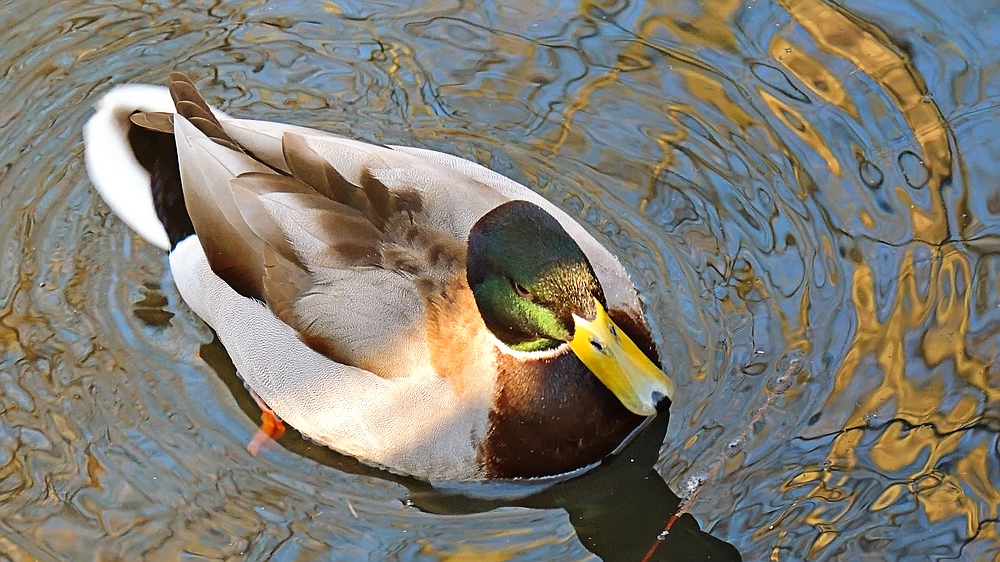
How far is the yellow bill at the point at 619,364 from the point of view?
4008mm

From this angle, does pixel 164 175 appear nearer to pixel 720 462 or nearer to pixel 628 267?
pixel 628 267

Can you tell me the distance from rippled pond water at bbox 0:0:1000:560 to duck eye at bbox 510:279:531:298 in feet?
2.68

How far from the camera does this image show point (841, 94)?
220 inches

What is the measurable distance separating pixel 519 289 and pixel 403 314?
Answer: 0.44 m

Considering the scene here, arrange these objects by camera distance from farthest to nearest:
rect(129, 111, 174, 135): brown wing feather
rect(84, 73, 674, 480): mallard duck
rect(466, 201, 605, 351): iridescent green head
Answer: rect(129, 111, 174, 135): brown wing feather → rect(84, 73, 674, 480): mallard duck → rect(466, 201, 605, 351): iridescent green head

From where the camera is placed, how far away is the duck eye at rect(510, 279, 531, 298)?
13.1 feet

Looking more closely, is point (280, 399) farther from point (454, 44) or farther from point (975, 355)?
point (975, 355)

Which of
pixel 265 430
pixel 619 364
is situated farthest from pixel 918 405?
pixel 265 430

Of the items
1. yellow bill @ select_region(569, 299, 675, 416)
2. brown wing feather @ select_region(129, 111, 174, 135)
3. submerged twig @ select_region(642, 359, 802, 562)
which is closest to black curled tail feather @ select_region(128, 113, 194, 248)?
brown wing feather @ select_region(129, 111, 174, 135)

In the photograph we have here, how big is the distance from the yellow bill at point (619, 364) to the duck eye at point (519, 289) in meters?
0.16

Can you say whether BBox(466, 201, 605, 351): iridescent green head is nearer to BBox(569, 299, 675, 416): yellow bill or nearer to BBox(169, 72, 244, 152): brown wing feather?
BBox(569, 299, 675, 416): yellow bill

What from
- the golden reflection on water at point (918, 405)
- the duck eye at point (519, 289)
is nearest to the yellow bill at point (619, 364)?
the duck eye at point (519, 289)

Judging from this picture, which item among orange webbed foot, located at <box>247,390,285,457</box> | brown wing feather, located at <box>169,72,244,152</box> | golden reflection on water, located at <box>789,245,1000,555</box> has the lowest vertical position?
orange webbed foot, located at <box>247,390,285,457</box>

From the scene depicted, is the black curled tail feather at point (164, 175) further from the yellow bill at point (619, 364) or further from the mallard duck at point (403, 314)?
the yellow bill at point (619, 364)
